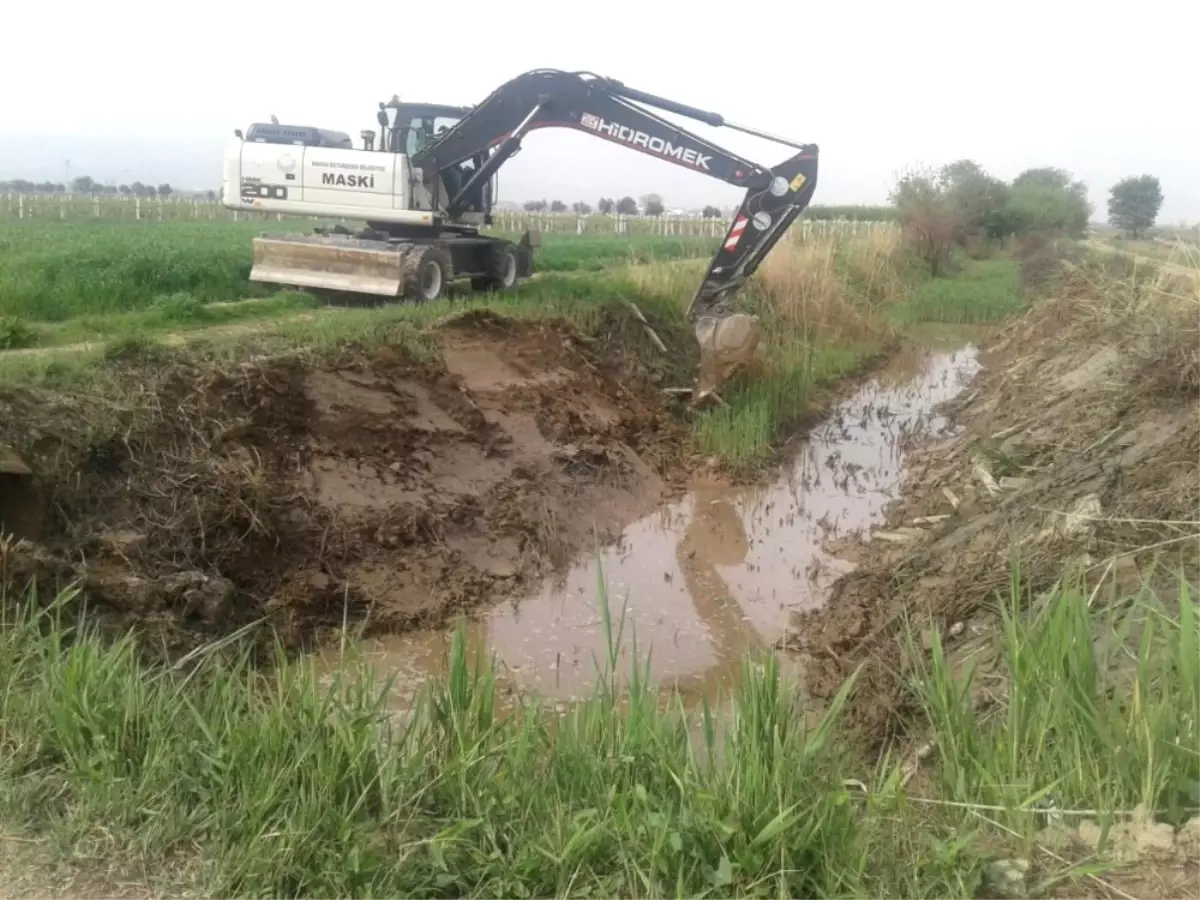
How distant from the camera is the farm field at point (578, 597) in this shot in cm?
309

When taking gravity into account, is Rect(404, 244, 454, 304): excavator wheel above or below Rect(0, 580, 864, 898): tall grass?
above

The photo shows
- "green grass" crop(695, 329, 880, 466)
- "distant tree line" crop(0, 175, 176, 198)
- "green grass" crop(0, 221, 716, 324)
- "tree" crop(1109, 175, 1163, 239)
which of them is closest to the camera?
"green grass" crop(0, 221, 716, 324)

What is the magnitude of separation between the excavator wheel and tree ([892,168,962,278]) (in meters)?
21.2

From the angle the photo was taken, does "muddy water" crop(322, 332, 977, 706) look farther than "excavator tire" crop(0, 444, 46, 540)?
Yes

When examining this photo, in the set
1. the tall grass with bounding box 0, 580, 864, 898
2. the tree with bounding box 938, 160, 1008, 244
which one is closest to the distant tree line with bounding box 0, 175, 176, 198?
the tree with bounding box 938, 160, 1008, 244

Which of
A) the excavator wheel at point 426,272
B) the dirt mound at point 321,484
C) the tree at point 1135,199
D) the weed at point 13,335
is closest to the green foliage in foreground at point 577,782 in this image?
the dirt mound at point 321,484

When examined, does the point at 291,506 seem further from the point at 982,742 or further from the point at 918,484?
the point at 918,484

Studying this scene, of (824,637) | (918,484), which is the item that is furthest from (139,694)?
(918,484)

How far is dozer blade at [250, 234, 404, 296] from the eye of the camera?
37.8ft

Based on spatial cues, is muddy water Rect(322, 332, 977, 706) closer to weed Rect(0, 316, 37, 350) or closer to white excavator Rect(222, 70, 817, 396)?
white excavator Rect(222, 70, 817, 396)

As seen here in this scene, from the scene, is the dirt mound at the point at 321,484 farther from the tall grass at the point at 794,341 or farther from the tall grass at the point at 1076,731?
the tall grass at the point at 1076,731

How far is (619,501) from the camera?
9.76 metres

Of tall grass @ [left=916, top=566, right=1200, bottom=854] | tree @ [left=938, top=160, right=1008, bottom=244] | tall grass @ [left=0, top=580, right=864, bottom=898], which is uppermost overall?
tree @ [left=938, top=160, right=1008, bottom=244]

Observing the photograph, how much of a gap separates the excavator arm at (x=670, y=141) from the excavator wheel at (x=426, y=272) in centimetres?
168
